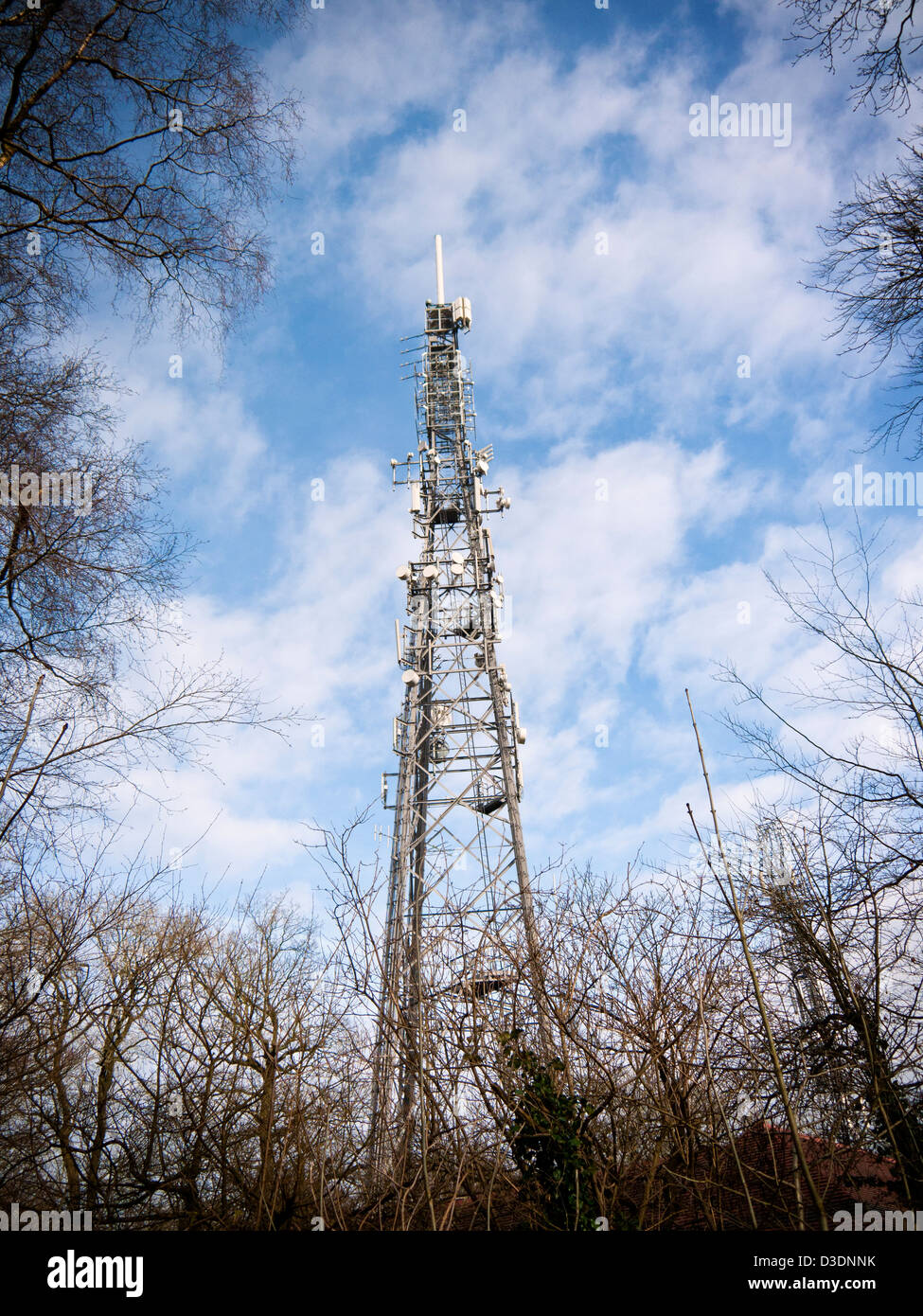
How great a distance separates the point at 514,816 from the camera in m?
16.2

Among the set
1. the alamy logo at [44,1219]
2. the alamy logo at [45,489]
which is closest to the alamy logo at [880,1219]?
the alamy logo at [44,1219]

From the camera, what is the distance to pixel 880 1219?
6.53 m

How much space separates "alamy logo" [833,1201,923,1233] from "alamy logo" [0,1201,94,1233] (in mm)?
5244

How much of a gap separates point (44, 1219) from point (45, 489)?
20.8 feet

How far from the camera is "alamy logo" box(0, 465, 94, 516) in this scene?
5035mm

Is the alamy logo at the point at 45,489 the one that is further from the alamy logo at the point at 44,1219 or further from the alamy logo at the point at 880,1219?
the alamy logo at the point at 880,1219

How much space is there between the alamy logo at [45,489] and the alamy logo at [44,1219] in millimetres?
4676
